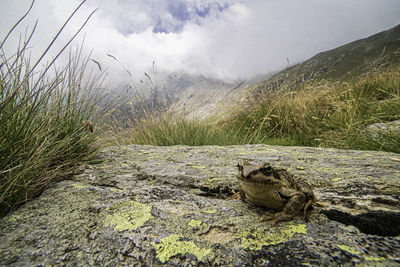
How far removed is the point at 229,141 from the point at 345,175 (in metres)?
3.38

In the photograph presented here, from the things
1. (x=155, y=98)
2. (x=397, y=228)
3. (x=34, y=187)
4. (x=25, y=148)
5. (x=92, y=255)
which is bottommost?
(x=397, y=228)

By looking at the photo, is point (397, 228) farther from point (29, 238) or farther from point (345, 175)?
point (29, 238)

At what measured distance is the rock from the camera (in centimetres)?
96

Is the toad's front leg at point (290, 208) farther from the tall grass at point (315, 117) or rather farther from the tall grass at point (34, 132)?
the tall grass at point (315, 117)

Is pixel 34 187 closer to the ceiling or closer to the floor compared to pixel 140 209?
closer to the ceiling

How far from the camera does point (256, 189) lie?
4.14 ft

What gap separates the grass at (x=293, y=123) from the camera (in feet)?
15.8

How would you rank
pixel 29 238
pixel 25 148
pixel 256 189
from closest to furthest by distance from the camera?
pixel 29 238 → pixel 256 189 → pixel 25 148

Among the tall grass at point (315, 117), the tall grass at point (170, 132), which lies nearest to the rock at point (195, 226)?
the tall grass at point (170, 132)

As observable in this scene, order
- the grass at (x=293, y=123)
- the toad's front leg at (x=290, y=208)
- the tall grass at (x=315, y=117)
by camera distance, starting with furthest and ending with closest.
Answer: the tall grass at (x=315, y=117) → the grass at (x=293, y=123) → the toad's front leg at (x=290, y=208)

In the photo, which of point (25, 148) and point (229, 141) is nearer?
point (25, 148)

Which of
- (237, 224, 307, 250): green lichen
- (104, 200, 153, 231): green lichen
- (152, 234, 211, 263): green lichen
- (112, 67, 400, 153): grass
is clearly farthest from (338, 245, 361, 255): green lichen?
(112, 67, 400, 153): grass

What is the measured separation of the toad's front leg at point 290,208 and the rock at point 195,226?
1.5 inches

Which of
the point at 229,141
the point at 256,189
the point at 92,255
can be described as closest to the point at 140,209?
the point at 92,255
